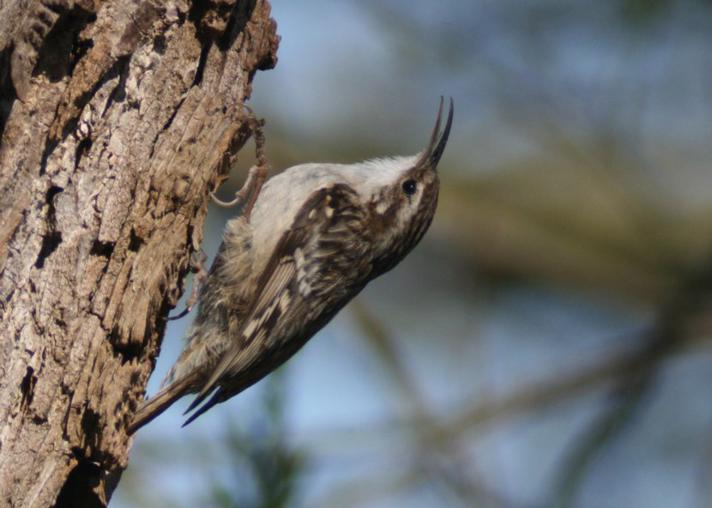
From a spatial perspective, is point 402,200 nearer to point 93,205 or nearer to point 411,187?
point 411,187

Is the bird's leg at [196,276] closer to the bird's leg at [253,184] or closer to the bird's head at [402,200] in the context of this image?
the bird's leg at [253,184]

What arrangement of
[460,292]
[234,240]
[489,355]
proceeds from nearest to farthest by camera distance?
[234,240], [489,355], [460,292]

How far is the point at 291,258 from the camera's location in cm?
354

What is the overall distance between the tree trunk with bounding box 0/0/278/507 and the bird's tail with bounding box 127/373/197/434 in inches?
5.8

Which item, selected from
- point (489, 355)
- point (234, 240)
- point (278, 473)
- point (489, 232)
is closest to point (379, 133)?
point (489, 232)

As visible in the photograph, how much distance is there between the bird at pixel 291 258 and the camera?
130 inches

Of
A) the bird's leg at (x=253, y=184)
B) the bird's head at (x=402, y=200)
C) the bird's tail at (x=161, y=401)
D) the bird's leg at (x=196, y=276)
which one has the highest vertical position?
the bird's head at (x=402, y=200)

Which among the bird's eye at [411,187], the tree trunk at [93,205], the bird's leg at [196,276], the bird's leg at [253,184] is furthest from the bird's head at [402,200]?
the tree trunk at [93,205]

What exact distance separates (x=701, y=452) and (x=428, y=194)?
8.67ft

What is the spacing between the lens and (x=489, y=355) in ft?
16.4

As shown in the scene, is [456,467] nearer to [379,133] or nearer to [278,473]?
[379,133]

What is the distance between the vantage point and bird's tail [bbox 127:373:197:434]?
2.60m

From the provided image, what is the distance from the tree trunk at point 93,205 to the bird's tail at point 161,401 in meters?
0.15

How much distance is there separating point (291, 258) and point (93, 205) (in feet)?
4.32
